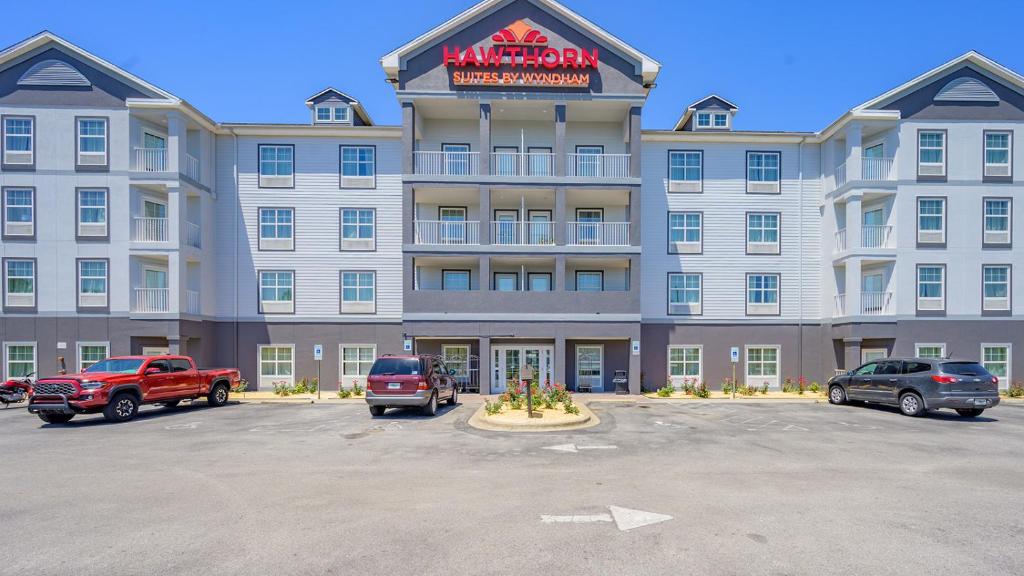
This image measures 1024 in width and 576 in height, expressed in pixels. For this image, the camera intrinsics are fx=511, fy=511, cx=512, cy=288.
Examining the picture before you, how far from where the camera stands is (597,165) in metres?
23.4

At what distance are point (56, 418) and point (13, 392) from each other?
6.45 m

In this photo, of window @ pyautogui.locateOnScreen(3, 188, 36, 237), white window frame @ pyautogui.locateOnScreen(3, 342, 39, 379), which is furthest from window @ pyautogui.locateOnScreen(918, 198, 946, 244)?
white window frame @ pyautogui.locateOnScreen(3, 342, 39, 379)

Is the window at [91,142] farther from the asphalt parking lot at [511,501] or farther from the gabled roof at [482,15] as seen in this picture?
the asphalt parking lot at [511,501]

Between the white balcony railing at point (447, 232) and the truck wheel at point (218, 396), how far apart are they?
31.2ft

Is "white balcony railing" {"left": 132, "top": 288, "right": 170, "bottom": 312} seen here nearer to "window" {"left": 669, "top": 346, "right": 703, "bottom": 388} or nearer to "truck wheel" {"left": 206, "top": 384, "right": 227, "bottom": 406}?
"truck wheel" {"left": 206, "top": 384, "right": 227, "bottom": 406}

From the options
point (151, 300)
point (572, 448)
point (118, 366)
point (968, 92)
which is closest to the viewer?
point (572, 448)

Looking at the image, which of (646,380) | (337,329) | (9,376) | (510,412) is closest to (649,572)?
(510,412)

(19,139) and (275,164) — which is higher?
(19,139)

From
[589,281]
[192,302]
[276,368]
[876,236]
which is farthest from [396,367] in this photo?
[876,236]

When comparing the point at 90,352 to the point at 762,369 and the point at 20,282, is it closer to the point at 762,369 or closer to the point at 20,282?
the point at 20,282

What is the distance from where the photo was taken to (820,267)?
81.9 ft

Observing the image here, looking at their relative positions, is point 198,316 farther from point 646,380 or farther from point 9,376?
point 646,380

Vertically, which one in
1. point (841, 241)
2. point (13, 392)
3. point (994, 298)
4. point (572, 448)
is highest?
point (841, 241)

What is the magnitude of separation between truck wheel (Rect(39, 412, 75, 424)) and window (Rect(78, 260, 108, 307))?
9080 millimetres
